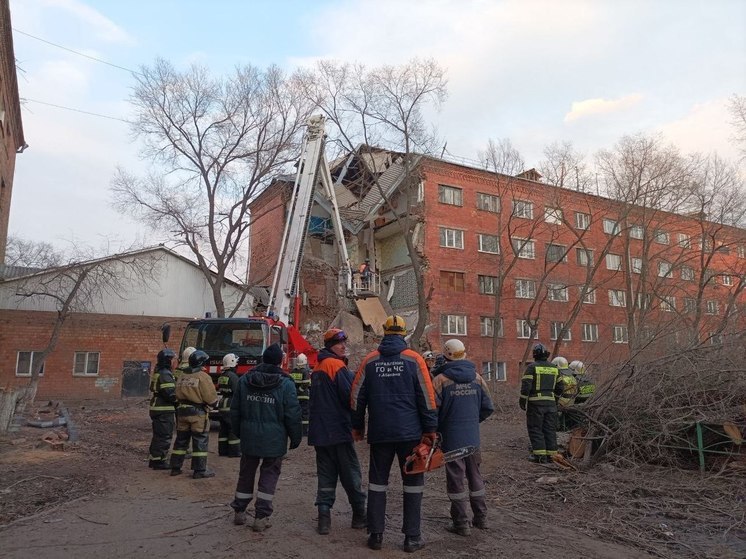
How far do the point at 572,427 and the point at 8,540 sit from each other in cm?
782

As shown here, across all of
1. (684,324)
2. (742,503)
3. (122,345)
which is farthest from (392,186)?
(742,503)

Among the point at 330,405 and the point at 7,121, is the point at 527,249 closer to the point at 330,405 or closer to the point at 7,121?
the point at 7,121

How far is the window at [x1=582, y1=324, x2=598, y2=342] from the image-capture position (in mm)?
34588

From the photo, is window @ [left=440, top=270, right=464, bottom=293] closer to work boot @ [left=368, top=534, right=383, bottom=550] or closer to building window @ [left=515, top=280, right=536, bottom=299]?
building window @ [left=515, top=280, right=536, bottom=299]

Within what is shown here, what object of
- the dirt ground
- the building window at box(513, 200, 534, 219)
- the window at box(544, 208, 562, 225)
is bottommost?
the dirt ground

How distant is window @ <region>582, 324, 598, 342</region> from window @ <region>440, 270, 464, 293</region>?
961 centimetres

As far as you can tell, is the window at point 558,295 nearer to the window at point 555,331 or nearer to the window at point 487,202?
the window at point 555,331

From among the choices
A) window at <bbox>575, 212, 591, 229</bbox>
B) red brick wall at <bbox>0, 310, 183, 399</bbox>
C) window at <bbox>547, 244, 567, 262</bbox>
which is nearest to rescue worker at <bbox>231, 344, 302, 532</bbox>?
red brick wall at <bbox>0, 310, 183, 399</bbox>

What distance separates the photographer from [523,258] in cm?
3341

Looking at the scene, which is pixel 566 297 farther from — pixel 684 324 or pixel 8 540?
pixel 8 540

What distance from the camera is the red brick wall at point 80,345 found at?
21.3 meters

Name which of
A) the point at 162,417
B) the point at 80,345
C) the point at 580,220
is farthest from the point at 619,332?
the point at 162,417

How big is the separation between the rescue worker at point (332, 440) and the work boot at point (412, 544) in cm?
72

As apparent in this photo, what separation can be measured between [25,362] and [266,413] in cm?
2110
